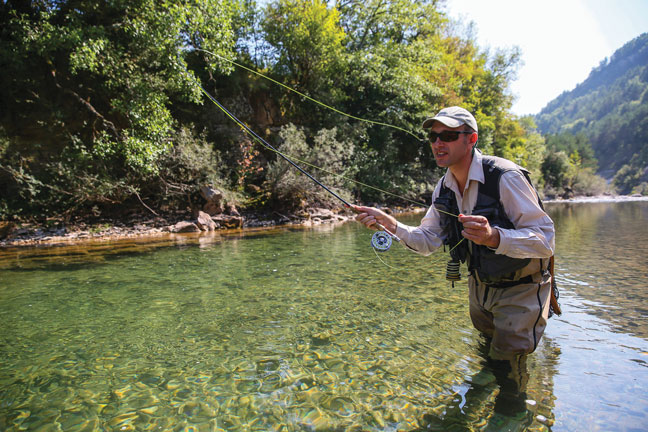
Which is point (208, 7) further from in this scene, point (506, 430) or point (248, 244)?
point (506, 430)

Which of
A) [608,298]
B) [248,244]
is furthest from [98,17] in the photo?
[608,298]

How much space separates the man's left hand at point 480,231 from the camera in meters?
2.69

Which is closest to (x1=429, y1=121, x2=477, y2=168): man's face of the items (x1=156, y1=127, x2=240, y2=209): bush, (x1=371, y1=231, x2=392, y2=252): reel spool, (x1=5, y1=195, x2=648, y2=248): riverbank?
(x1=371, y1=231, x2=392, y2=252): reel spool

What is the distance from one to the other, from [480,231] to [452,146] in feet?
2.76

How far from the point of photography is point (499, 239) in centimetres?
A: 275

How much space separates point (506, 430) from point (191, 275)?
20.1ft

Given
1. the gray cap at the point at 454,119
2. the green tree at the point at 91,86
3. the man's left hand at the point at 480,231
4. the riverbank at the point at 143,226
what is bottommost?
the riverbank at the point at 143,226

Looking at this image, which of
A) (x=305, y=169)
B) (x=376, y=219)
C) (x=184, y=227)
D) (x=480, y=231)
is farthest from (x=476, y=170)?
(x=305, y=169)

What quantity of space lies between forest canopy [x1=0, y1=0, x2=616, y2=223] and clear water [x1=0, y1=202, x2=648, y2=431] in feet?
7.83

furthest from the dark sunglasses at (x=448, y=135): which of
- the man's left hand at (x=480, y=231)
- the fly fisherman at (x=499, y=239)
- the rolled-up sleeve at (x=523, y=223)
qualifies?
the man's left hand at (x=480, y=231)

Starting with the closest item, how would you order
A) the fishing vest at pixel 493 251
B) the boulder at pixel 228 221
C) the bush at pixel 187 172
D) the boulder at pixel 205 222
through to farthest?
the fishing vest at pixel 493 251
the boulder at pixel 205 222
the bush at pixel 187 172
the boulder at pixel 228 221

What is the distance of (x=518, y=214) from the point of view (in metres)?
2.89

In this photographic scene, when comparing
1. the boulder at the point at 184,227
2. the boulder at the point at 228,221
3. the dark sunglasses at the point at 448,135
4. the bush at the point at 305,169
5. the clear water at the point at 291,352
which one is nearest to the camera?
the clear water at the point at 291,352

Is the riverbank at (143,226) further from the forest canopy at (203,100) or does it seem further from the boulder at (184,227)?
the forest canopy at (203,100)
